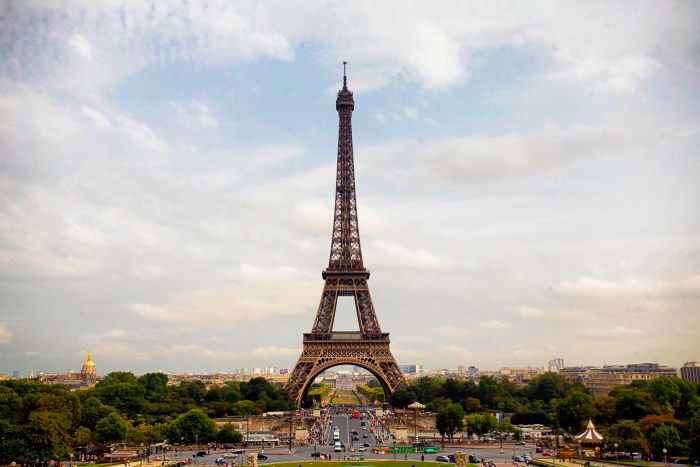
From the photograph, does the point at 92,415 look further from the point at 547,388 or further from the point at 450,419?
the point at 547,388

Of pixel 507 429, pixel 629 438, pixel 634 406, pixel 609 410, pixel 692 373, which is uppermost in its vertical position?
pixel 692 373

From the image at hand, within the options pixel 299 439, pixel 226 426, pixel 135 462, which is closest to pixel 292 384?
pixel 299 439

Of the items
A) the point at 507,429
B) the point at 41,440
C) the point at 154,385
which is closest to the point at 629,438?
the point at 507,429

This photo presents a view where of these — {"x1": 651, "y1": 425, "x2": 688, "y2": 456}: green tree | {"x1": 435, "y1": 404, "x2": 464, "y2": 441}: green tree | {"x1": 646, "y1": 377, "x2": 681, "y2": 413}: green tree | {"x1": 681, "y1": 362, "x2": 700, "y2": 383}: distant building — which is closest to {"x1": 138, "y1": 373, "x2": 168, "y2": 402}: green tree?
{"x1": 435, "y1": 404, "x2": 464, "y2": 441}: green tree

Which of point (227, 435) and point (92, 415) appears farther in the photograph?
point (227, 435)

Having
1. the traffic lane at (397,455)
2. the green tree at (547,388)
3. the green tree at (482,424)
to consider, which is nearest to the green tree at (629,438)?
the traffic lane at (397,455)

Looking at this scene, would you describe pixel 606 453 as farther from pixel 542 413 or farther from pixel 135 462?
pixel 135 462

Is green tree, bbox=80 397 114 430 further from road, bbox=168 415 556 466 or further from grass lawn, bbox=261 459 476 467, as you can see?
grass lawn, bbox=261 459 476 467
